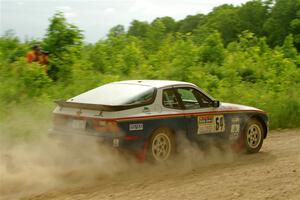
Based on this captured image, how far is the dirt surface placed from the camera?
20.9 feet

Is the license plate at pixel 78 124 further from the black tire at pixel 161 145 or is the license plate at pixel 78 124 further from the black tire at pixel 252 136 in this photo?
the black tire at pixel 252 136

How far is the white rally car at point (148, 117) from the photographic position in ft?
24.3

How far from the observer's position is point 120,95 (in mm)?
7895

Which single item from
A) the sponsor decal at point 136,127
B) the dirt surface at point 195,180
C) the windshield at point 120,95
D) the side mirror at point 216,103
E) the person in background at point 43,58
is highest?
the person in background at point 43,58

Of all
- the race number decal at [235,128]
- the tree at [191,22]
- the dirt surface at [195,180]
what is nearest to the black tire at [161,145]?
the dirt surface at [195,180]

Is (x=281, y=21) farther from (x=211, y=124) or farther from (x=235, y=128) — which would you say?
(x=211, y=124)

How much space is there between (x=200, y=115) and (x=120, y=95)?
154cm

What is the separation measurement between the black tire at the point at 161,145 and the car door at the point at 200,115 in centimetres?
46

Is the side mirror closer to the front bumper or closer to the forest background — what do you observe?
the front bumper

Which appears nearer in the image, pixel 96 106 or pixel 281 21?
pixel 96 106

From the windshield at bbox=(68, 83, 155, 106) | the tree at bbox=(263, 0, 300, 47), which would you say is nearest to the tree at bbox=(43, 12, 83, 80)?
the windshield at bbox=(68, 83, 155, 106)

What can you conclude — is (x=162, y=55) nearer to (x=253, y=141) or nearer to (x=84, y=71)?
(x=84, y=71)

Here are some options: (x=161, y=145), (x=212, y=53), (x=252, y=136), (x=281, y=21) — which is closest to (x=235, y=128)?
(x=252, y=136)

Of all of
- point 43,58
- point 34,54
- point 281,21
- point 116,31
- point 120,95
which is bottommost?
point 120,95
